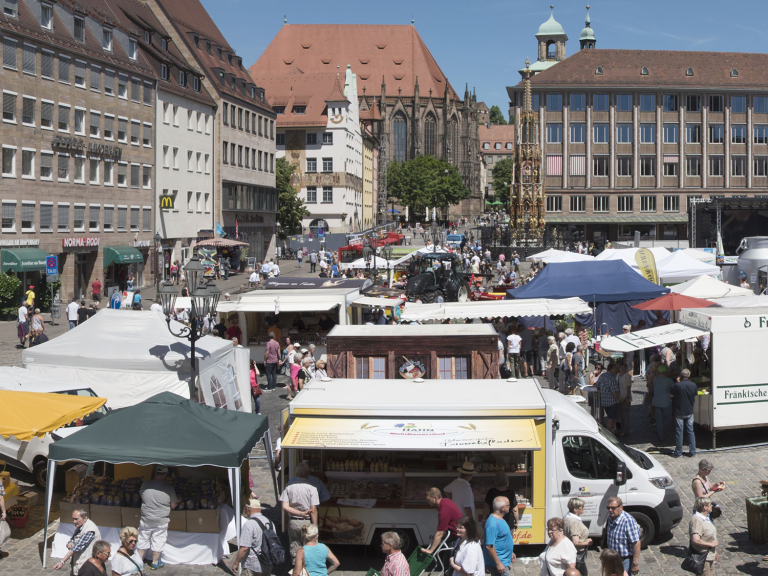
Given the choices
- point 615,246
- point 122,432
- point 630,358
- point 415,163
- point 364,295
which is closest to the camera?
point 122,432

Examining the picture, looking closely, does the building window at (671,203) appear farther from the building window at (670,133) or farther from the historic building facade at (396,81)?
the historic building facade at (396,81)

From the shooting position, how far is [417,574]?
32.2 ft

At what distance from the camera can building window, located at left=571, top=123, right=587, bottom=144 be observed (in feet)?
264

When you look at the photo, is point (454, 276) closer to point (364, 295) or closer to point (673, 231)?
point (364, 295)

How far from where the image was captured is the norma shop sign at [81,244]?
42.4 meters

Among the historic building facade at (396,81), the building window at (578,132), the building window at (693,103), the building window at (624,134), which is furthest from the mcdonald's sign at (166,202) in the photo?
the historic building facade at (396,81)

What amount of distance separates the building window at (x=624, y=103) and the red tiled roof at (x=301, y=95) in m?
24.7

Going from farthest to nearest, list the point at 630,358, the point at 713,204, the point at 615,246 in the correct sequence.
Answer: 1. the point at 713,204
2. the point at 615,246
3. the point at 630,358

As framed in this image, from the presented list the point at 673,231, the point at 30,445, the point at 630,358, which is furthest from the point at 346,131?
the point at 30,445

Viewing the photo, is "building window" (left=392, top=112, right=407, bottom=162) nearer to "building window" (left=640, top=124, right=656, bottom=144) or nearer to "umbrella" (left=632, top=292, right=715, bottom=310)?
"building window" (left=640, top=124, right=656, bottom=144)

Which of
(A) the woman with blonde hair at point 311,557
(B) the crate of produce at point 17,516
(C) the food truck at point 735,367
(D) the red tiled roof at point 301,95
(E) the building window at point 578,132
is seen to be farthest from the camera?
(D) the red tiled roof at point 301,95

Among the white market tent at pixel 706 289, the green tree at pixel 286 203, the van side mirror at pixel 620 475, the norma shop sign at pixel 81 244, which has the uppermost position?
the green tree at pixel 286 203

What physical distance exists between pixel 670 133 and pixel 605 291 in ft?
199

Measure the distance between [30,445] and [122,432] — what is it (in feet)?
14.5
